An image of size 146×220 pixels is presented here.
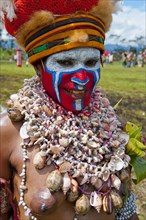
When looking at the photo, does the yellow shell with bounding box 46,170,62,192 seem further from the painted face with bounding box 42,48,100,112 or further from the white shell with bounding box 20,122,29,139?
the painted face with bounding box 42,48,100,112

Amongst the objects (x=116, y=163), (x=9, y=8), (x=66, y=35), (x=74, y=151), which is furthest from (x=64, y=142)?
(x=9, y=8)

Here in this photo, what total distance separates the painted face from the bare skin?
0.29 metres

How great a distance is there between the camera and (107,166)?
1997mm

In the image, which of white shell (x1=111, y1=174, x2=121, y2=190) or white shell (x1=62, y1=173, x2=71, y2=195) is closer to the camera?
white shell (x1=62, y1=173, x2=71, y2=195)

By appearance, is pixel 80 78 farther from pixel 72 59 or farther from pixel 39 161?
pixel 39 161

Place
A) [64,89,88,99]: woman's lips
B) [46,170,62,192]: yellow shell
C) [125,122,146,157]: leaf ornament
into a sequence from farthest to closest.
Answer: [125,122,146,157]: leaf ornament
[64,89,88,99]: woman's lips
[46,170,62,192]: yellow shell

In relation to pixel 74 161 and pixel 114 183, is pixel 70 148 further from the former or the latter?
pixel 114 183

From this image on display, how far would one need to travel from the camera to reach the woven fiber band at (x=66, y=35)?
6.02ft

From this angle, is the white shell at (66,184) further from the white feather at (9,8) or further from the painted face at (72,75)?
the white feather at (9,8)

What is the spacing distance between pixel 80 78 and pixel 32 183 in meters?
0.61

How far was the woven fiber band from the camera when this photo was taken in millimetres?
1835

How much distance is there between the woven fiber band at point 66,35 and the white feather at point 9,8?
139 millimetres

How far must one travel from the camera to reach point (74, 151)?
1.96 meters

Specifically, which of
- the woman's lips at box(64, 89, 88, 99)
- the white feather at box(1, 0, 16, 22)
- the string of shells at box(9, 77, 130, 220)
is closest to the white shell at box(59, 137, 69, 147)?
the string of shells at box(9, 77, 130, 220)
